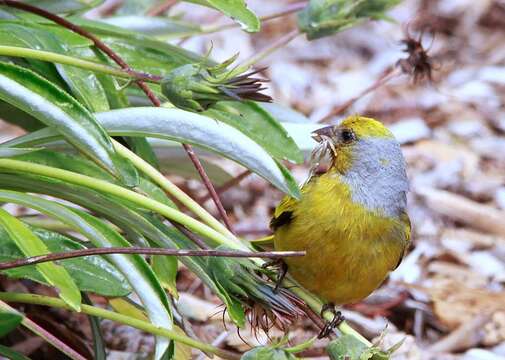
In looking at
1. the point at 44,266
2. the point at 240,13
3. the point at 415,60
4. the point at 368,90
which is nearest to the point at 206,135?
the point at 240,13

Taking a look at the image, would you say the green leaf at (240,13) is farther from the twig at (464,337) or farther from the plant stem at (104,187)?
the twig at (464,337)

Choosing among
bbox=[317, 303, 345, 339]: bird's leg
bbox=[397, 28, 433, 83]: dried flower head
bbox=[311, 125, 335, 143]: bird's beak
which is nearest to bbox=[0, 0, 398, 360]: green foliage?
bbox=[317, 303, 345, 339]: bird's leg

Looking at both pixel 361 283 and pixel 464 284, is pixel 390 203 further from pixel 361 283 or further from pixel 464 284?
pixel 464 284

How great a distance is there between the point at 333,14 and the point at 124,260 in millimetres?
1515

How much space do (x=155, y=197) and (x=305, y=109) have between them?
3161 mm

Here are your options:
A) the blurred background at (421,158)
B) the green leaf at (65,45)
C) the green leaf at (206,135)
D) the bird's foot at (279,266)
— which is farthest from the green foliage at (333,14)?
the green leaf at (206,135)

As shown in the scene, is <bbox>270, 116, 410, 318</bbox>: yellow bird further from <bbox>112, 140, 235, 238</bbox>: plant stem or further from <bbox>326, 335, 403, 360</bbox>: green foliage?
<bbox>326, 335, 403, 360</bbox>: green foliage

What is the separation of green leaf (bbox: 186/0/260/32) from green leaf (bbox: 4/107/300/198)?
344 mm

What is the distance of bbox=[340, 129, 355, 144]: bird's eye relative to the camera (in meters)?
3.48

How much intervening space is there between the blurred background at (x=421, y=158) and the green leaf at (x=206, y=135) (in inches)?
17.3

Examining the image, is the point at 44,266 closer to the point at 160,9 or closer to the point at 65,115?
the point at 65,115

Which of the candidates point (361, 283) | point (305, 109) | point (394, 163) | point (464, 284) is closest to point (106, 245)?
point (361, 283)

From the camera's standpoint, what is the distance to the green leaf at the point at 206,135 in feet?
8.55

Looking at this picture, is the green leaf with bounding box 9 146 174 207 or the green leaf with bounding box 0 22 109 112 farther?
the green leaf with bounding box 0 22 109 112
